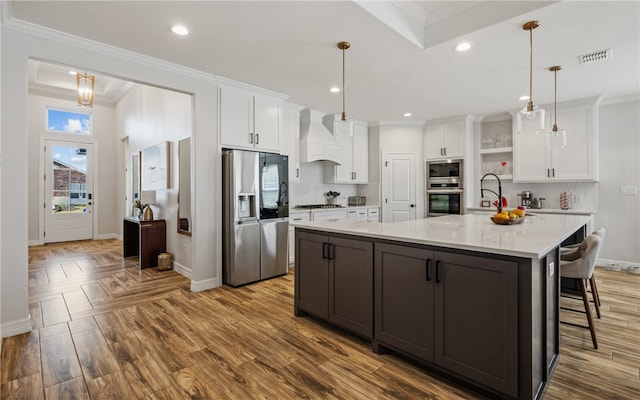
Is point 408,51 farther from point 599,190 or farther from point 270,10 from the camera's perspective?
point 599,190

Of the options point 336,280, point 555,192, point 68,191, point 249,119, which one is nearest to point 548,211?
point 555,192

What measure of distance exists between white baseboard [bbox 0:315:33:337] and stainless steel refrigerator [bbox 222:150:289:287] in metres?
1.85

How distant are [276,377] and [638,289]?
447 cm

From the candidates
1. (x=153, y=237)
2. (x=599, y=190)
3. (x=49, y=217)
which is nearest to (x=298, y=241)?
(x=153, y=237)

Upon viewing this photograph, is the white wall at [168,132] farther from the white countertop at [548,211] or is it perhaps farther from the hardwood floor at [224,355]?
the white countertop at [548,211]

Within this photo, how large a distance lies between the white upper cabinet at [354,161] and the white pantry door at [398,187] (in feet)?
1.42

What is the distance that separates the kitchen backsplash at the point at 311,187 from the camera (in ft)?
19.0

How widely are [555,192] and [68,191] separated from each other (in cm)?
985

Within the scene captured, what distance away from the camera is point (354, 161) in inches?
251

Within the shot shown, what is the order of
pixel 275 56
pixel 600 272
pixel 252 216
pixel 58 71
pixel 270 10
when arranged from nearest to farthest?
pixel 270 10 < pixel 275 56 < pixel 252 216 < pixel 600 272 < pixel 58 71

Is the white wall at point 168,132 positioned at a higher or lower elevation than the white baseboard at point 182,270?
higher

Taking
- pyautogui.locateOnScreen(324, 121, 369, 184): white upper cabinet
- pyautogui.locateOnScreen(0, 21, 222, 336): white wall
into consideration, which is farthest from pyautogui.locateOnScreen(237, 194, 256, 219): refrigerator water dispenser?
pyautogui.locateOnScreen(324, 121, 369, 184): white upper cabinet

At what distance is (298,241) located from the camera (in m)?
2.94

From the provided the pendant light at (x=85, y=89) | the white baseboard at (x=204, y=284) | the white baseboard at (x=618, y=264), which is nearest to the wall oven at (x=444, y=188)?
the white baseboard at (x=618, y=264)
